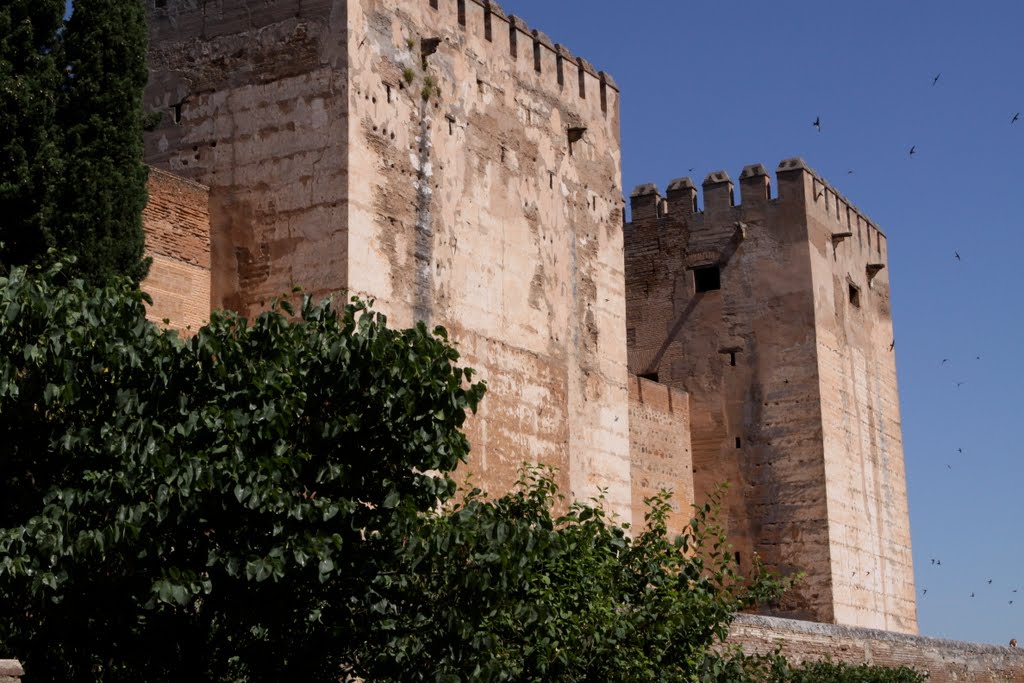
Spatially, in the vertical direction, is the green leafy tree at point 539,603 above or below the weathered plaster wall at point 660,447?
below

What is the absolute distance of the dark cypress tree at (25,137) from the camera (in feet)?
36.0

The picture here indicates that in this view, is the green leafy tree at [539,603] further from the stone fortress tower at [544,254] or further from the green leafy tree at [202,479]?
the stone fortress tower at [544,254]

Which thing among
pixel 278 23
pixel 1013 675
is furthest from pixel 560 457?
pixel 1013 675

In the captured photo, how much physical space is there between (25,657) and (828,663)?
33.0ft

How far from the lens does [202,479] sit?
8.04 m

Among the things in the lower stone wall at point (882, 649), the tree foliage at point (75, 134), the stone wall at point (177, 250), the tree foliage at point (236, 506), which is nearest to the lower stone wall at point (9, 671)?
the tree foliage at point (236, 506)

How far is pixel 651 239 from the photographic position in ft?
79.1

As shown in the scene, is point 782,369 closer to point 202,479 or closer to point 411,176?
point 411,176

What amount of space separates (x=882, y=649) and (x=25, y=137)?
39.9 ft

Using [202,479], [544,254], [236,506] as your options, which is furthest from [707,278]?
[202,479]

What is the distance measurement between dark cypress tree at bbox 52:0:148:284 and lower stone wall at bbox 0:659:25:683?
469 centimetres

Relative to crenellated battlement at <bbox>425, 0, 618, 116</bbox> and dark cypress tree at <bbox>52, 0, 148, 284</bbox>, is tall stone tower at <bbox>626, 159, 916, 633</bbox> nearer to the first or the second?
crenellated battlement at <bbox>425, 0, 618, 116</bbox>

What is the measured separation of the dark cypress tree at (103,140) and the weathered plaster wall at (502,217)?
239cm

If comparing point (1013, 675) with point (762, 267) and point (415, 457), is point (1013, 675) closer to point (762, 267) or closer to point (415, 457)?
point (762, 267)
